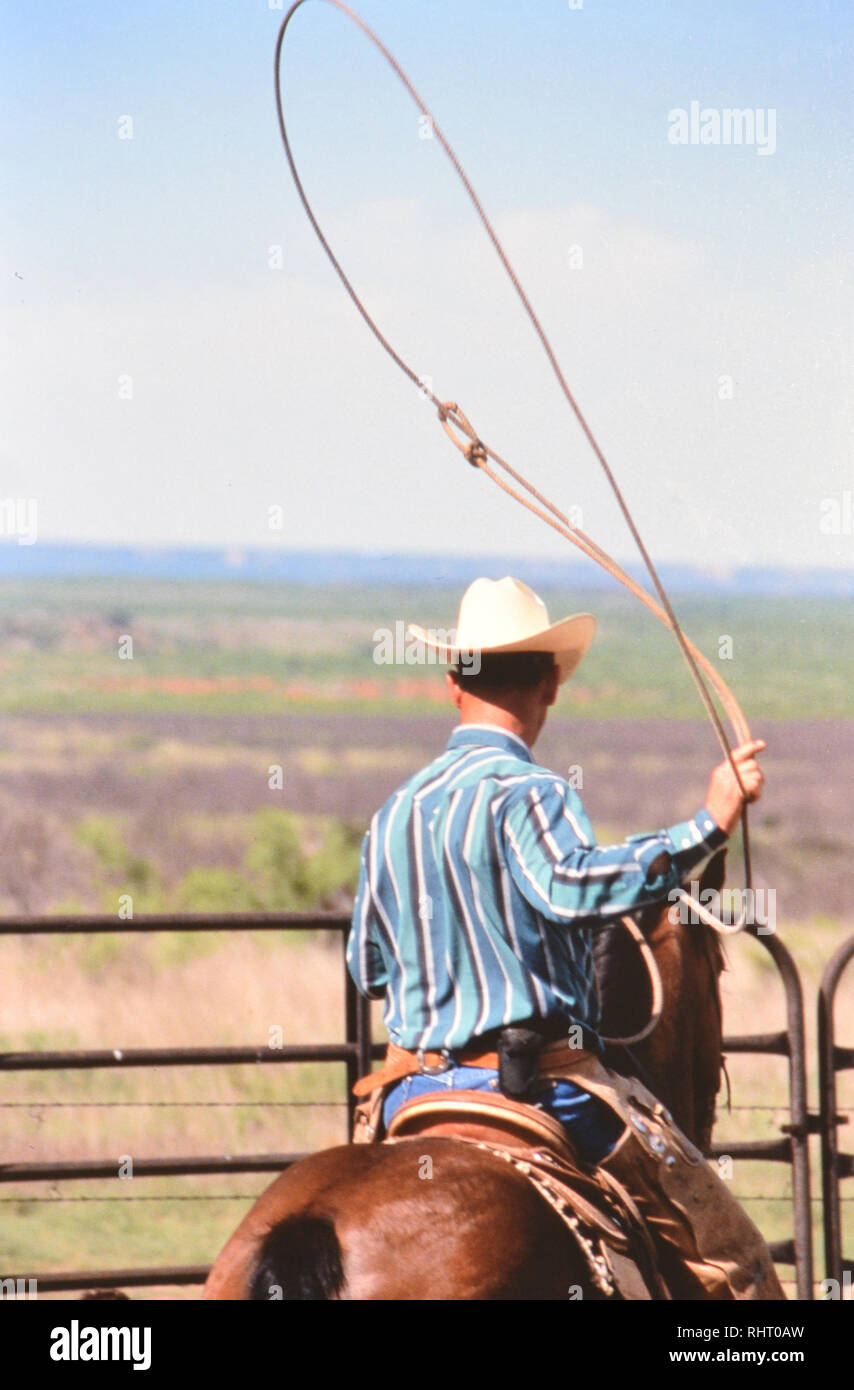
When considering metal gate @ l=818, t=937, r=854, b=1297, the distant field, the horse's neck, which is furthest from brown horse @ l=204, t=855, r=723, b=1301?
the distant field

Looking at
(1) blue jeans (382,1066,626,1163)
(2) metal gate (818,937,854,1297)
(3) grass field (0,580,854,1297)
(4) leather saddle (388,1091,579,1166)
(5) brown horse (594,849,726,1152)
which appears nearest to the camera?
(4) leather saddle (388,1091,579,1166)

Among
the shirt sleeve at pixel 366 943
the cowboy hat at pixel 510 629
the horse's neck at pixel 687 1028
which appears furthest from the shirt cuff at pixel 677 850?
the horse's neck at pixel 687 1028

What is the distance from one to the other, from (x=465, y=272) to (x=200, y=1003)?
4849 cm

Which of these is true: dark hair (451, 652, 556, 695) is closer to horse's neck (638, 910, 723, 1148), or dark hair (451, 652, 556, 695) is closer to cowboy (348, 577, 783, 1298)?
cowboy (348, 577, 783, 1298)

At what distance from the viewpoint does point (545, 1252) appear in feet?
9.55

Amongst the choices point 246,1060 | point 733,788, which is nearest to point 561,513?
point 733,788

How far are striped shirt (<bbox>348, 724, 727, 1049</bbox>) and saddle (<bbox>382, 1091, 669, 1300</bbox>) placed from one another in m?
0.13

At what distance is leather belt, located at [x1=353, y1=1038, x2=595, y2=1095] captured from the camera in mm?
3260

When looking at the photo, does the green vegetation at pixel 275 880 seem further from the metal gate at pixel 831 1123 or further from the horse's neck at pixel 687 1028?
the horse's neck at pixel 687 1028

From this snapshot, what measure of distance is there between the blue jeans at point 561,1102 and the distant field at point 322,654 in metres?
48.7

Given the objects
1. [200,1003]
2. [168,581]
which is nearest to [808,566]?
[168,581]

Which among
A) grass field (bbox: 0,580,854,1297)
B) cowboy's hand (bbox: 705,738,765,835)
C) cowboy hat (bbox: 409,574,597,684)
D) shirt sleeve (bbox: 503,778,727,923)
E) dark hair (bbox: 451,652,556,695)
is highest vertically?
cowboy hat (bbox: 409,574,597,684)

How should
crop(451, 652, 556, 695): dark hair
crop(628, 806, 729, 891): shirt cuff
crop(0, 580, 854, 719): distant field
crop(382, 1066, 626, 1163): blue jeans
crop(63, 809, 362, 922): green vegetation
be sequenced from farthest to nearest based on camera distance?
crop(0, 580, 854, 719): distant field < crop(63, 809, 362, 922): green vegetation < crop(451, 652, 556, 695): dark hair < crop(382, 1066, 626, 1163): blue jeans < crop(628, 806, 729, 891): shirt cuff
